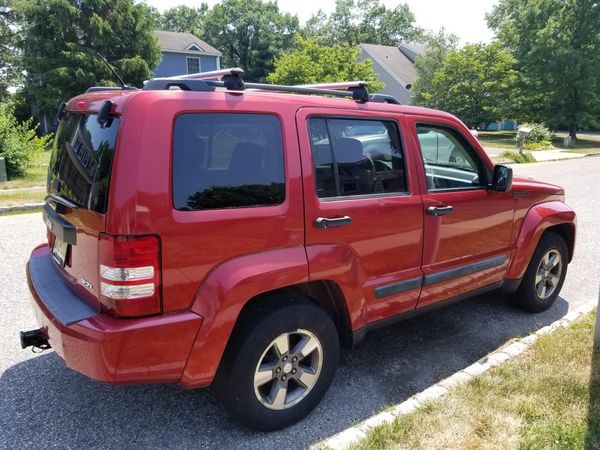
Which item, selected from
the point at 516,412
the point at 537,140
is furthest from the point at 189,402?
the point at 537,140

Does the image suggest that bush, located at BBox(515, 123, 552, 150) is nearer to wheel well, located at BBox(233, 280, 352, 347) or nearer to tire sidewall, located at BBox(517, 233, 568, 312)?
tire sidewall, located at BBox(517, 233, 568, 312)

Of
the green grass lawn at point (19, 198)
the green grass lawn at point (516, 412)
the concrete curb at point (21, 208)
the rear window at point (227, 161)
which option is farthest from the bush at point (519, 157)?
the rear window at point (227, 161)

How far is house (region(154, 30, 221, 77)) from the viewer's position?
36.0 meters

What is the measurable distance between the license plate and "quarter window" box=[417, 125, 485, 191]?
7.82 ft

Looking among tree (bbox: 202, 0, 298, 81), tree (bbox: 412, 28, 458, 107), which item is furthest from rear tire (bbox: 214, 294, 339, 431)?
tree (bbox: 202, 0, 298, 81)

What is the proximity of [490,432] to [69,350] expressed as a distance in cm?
228

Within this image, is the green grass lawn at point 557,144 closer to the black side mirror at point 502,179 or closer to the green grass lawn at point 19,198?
the green grass lawn at point 19,198

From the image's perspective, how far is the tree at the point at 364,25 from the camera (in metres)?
63.8

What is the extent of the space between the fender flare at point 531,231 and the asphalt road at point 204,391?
56cm

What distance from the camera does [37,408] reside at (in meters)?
2.97

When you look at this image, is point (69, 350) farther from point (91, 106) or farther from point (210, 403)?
point (91, 106)

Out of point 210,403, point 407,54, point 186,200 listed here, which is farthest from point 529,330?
point 407,54

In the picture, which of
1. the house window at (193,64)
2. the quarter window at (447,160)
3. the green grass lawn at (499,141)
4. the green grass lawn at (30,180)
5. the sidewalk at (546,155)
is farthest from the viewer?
the house window at (193,64)

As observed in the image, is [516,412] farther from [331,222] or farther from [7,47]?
[7,47]
